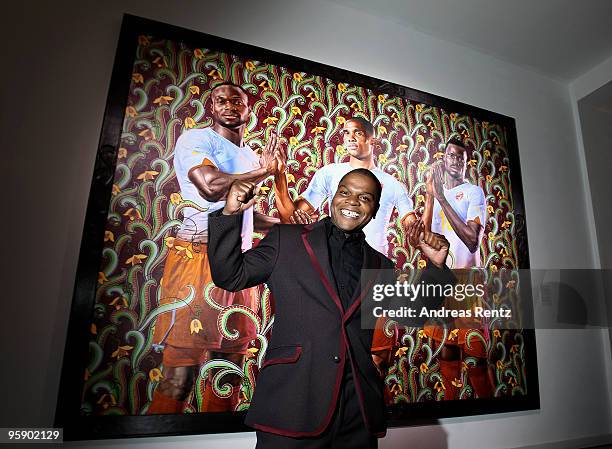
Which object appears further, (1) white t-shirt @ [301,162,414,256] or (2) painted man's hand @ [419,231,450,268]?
(2) painted man's hand @ [419,231,450,268]

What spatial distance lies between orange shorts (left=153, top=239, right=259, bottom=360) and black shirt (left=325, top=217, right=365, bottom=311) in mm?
307

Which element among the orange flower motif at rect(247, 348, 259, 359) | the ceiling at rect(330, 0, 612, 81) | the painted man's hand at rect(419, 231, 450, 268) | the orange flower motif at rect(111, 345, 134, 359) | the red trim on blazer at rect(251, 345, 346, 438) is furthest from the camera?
the ceiling at rect(330, 0, 612, 81)

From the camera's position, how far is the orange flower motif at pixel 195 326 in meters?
1.18

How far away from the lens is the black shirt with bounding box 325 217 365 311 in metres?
1.19

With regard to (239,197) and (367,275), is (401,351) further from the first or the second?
(239,197)

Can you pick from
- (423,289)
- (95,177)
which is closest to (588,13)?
(423,289)

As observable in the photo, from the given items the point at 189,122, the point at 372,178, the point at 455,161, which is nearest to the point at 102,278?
the point at 189,122

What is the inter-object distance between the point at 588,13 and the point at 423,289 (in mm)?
1653

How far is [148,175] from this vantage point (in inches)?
48.8

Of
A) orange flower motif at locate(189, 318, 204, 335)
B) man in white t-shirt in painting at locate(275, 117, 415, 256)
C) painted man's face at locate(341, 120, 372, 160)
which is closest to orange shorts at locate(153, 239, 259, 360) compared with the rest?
orange flower motif at locate(189, 318, 204, 335)

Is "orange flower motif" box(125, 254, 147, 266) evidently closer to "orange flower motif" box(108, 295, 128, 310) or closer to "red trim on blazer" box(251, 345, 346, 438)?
"orange flower motif" box(108, 295, 128, 310)

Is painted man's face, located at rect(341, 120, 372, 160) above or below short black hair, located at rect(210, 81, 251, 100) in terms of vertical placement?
below

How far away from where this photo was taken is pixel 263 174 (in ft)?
4.50

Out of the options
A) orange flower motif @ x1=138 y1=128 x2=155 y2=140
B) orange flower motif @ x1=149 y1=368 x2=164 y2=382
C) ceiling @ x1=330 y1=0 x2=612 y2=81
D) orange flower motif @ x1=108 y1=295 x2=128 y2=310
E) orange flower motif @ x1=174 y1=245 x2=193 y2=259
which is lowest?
orange flower motif @ x1=149 y1=368 x2=164 y2=382
